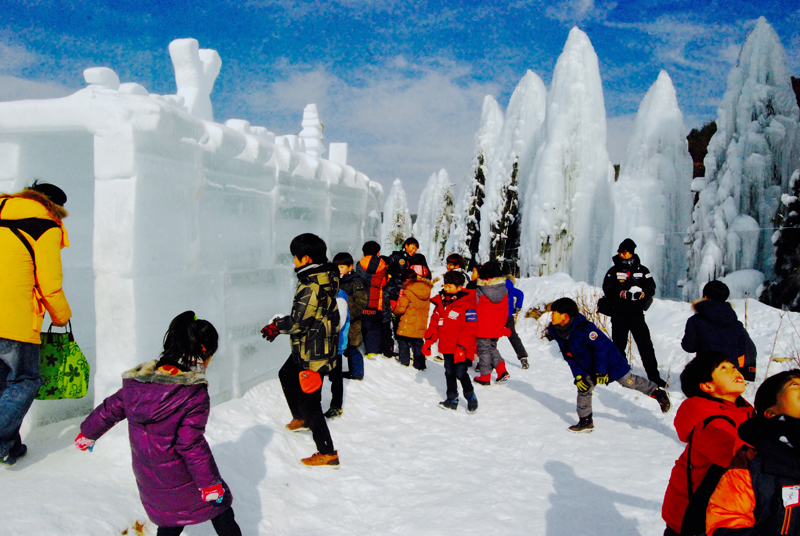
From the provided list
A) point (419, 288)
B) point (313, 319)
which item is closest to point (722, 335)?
point (419, 288)

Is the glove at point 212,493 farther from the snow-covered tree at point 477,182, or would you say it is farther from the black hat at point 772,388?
the snow-covered tree at point 477,182

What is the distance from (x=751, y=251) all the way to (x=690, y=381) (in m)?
10.3

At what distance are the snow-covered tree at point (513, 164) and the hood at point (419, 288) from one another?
575 inches

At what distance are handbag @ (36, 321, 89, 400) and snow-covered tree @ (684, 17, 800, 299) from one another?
38.2 ft

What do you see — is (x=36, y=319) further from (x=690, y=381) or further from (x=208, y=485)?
(x=690, y=381)

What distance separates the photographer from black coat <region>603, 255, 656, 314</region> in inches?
219

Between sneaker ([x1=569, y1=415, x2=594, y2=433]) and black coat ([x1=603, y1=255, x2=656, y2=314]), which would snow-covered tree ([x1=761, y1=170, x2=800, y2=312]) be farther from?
sneaker ([x1=569, y1=415, x2=594, y2=433])

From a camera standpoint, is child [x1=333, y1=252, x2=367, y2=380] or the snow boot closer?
the snow boot

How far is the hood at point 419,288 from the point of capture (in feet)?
20.7

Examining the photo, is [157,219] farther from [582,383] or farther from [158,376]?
[582,383]

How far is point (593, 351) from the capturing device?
4.41 meters

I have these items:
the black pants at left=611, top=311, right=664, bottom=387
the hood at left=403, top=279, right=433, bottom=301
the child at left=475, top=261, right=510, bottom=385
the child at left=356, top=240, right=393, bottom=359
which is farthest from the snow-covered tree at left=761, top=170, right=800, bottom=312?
the child at left=356, top=240, right=393, bottom=359

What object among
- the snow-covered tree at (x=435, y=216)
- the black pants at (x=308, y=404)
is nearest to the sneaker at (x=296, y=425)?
the black pants at (x=308, y=404)

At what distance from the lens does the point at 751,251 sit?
1063cm
